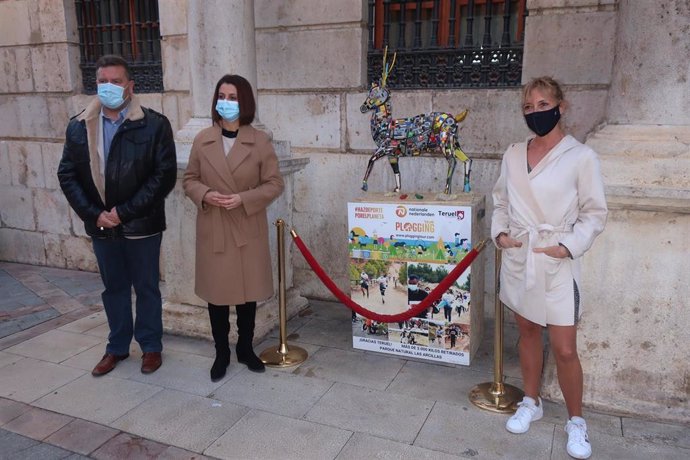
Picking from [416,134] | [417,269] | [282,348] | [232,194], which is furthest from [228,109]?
[282,348]

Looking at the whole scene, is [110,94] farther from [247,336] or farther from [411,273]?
[411,273]

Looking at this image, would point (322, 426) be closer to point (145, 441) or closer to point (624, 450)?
point (145, 441)

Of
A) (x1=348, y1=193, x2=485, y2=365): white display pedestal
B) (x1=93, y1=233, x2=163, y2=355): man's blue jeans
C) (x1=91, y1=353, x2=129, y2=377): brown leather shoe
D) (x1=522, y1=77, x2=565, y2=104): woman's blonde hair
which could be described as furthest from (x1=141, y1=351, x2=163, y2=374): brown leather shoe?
(x1=522, y1=77, x2=565, y2=104): woman's blonde hair

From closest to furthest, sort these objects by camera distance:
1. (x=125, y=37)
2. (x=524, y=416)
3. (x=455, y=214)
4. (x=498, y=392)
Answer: (x=524, y=416), (x=498, y=392), (x=455, y=214), (x=125, y=37)

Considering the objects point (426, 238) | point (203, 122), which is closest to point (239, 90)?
point (203, 122)

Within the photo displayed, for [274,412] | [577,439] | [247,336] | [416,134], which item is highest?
[416,134]

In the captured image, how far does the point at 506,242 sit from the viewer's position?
3125 mm

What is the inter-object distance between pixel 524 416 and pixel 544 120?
1761mm

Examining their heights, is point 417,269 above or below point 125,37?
below

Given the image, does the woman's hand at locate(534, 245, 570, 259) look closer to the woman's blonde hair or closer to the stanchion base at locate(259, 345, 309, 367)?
the woman's blonde hair

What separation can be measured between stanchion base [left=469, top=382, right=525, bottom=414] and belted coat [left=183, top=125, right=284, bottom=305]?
165 centimetres

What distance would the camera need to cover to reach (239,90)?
3.61 meters

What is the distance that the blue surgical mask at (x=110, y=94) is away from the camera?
12.1 feet

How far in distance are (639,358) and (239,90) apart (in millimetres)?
3095
